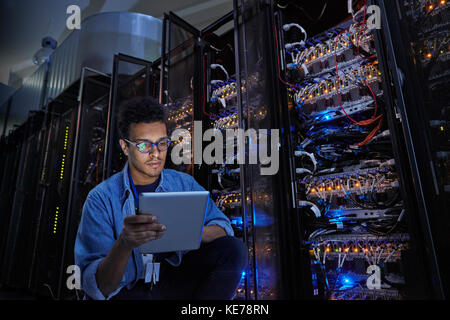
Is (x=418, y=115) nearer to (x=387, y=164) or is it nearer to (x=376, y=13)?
(x=387, y=164)

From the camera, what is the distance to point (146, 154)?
1.25m

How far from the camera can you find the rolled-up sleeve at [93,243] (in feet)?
3.13

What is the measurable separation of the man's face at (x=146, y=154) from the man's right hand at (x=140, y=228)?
0.45 metres

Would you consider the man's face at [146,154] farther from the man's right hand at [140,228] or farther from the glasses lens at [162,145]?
the man's right hand at [140,228]

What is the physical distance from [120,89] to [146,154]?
7.76ft

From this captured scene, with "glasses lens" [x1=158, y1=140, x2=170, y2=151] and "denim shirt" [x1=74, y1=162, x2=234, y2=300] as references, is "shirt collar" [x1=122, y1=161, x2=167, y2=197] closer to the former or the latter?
"denim shirt" [x1=74, y1=162, x2=234, y2=300]

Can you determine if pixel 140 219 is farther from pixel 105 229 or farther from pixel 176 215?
pixel 105 229

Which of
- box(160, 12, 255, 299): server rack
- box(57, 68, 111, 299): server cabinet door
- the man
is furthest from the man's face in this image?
box(57, 68, 111, 299): server cabinet door

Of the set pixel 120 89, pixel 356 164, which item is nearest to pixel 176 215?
pixel 356 164

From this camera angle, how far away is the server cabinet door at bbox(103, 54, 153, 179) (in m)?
2.95

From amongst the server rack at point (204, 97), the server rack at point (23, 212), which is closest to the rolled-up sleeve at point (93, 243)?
the server rack at point (204, 97)

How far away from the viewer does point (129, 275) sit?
105 centimetres

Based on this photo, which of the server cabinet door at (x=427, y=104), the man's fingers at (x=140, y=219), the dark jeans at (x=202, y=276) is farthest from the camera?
the server cabinet door at (x=427, y=104)
